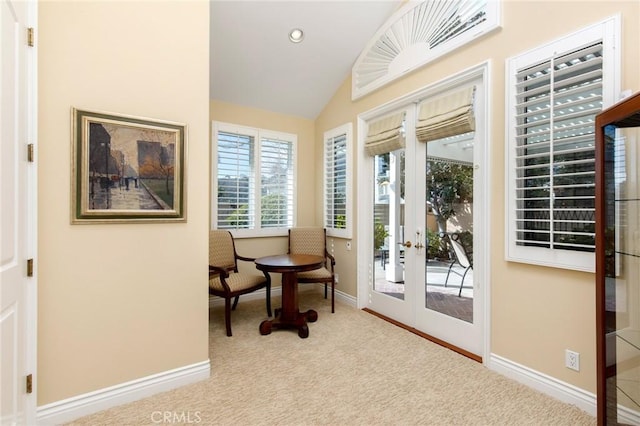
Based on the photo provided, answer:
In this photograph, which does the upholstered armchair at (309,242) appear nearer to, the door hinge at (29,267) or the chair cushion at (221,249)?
the chair cushion at (221,249)

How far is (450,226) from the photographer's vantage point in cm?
298

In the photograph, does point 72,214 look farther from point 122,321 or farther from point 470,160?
point 470,160

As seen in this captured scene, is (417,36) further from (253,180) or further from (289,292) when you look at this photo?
(289,292)

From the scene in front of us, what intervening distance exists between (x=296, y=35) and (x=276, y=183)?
6.37 feet

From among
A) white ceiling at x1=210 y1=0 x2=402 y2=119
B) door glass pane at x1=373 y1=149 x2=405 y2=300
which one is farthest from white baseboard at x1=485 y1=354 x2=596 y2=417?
white ceiling at x1=210 y1=0 x2=402 y2=119

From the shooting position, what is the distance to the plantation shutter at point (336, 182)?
423 centimetres

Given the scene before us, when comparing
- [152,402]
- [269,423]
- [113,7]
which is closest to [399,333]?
[269,423]

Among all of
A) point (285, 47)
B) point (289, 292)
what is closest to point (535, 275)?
point (289, 292)

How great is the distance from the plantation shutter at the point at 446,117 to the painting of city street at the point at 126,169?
2.21 meters

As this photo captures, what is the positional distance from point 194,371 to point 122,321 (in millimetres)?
658

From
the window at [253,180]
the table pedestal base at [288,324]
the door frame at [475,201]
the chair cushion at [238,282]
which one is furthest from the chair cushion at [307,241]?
the table pedestal base at [288,324]

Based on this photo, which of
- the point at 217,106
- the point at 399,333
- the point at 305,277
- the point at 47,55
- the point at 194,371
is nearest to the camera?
the point at 47,55

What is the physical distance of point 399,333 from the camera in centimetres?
320

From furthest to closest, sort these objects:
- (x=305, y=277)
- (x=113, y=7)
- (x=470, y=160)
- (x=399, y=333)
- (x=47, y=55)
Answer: (x=305, y=277) → (x=399, y=333) → (x=470, y=160) → (x=113, y=7) → (x=47, y=55)
